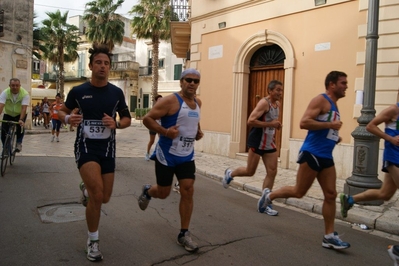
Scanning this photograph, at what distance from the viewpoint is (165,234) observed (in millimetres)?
4383

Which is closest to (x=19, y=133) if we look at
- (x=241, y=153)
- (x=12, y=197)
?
(x=12, y=197)

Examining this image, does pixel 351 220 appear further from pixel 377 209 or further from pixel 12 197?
pixel 12 197

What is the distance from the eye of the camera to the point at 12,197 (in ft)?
18.9

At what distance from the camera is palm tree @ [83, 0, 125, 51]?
116 feet

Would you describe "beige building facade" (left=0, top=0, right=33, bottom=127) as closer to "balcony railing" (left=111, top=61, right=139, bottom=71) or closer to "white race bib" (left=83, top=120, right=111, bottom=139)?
"white race bib" (left=83, top=120, right=111, bottom=139)

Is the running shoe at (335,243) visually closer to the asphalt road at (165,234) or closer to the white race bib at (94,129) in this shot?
the asphalt road at (165,234)

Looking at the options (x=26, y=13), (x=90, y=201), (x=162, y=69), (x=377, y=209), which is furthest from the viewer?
(x=162, y=69)

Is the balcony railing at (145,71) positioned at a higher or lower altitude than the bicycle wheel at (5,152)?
higher

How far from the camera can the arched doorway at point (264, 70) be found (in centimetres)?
1091

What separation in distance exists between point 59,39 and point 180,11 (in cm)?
2482

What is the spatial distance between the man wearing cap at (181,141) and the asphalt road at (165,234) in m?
0.42

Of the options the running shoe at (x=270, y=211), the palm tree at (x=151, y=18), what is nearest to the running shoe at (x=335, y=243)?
the running shoe at (x=270, y=211)

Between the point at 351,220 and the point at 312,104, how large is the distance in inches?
96.1

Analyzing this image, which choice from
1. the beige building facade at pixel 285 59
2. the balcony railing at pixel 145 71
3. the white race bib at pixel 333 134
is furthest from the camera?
the balcony railing at pixel 145 71
